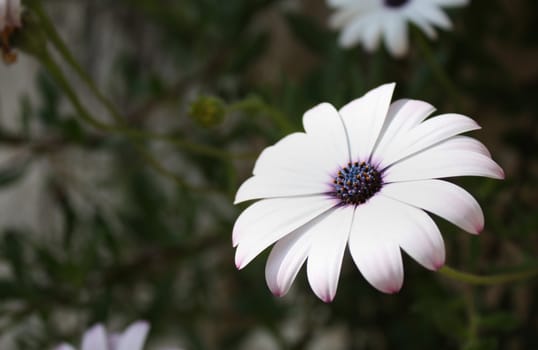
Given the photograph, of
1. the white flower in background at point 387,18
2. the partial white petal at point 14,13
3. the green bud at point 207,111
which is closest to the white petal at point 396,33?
the white flower in background at point 387,18

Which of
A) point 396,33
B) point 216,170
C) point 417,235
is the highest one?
point 216,170

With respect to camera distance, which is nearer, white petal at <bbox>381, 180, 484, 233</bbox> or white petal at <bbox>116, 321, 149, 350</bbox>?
white petal at <bbox>381, 180, 484, 233</bbox>

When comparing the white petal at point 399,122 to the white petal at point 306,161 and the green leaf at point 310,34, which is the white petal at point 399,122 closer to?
the white petal at point 306,161

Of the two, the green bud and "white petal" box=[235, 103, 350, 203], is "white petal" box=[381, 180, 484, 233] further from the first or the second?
the green bud

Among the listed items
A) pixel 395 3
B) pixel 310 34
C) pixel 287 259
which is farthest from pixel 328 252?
pixel 310 34

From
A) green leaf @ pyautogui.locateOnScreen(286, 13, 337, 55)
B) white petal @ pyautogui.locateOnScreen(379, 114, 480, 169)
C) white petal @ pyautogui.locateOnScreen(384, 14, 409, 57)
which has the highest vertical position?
green leaf @ pyautogui.locateOnScreen(286, 13, 337, 55)

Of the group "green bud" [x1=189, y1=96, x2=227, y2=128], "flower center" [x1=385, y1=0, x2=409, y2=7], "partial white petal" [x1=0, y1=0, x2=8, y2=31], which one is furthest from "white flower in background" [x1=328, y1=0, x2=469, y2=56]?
"partial white petal" [x1=0, y1=0, x2=8, y2=31]

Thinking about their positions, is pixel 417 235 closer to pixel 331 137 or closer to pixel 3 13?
pixel 331 137
